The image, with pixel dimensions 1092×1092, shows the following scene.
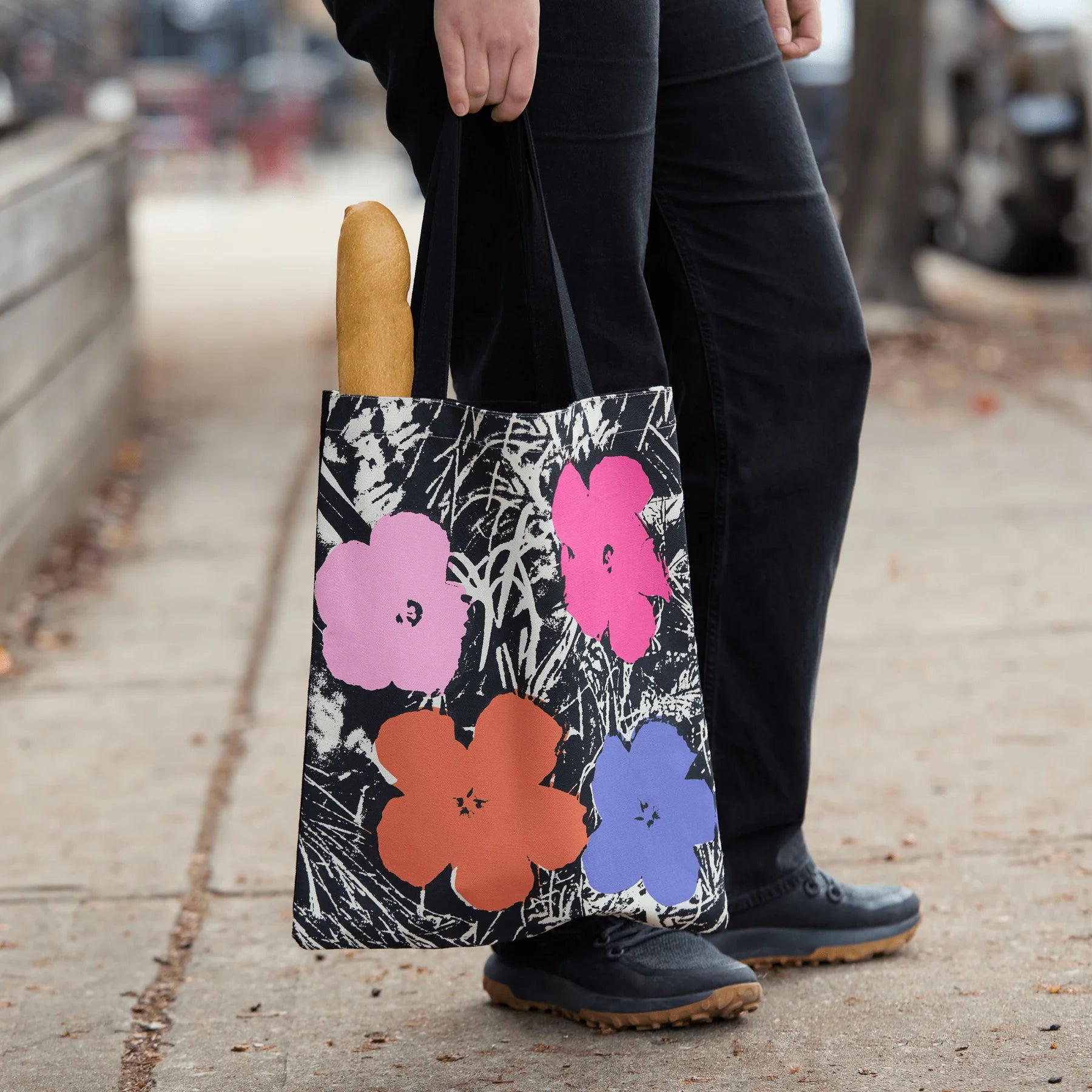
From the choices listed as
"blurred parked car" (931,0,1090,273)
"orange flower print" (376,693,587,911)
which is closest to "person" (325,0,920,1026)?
"orange flower print" (376,693,587,911)

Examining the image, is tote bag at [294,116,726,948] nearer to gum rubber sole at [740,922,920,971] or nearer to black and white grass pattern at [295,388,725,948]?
black and white grass pattern at [295,388,725,948]

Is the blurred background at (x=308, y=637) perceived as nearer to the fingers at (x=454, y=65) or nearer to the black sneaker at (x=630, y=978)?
the black sneaker at (x=630, y=978)

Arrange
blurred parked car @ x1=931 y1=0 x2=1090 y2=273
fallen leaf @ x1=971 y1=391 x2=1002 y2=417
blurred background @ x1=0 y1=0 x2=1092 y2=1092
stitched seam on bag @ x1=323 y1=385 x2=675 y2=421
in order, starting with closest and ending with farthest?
stitched seam on bag @ x1=323 y1=385 x2=675 y2=421
blurred background @ x1=0 y1=0 x2=1092 y2=1092
fallen leaf @ x1=971 y1=391 x2=1002 y2=417
blurred parked car @ x1=931 y1=0 x2=1090 y2=273

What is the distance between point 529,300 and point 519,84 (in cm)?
22

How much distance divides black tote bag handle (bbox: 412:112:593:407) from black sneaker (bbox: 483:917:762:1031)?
683mm

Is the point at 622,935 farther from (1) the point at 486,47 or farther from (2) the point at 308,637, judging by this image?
(2) the point at 308,637

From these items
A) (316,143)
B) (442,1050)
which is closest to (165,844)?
(442,1050)

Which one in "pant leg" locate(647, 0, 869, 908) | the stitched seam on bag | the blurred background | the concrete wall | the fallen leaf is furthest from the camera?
the fallen leaf

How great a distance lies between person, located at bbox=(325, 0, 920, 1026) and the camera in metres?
1.67

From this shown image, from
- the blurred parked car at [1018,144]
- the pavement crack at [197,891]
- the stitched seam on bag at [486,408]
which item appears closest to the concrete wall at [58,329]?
the pavement crack at [197,891]

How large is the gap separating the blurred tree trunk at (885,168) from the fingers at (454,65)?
6610 millimetres

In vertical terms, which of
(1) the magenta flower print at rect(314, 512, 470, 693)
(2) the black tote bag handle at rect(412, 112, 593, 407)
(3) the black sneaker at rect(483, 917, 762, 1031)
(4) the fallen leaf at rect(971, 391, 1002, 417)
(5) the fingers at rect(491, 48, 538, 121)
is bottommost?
(4) the fallen leaf at rect(971, 391, 1002, 417)

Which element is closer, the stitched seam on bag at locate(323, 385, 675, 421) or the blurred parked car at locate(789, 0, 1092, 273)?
the stitched seam on bag at locate(323, 385, 675, 421)

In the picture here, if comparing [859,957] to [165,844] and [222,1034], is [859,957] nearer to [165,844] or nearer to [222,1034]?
[222,1034]
